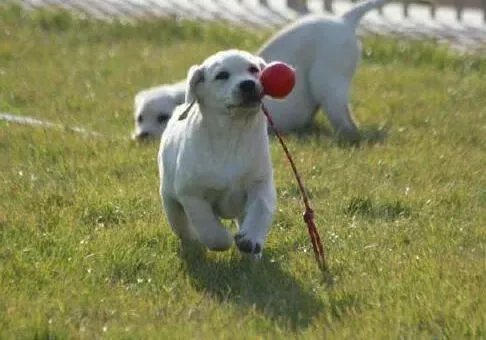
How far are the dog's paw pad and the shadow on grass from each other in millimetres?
114

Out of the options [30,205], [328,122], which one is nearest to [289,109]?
[328,122]

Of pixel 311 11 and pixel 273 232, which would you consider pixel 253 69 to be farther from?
pixel 311 11

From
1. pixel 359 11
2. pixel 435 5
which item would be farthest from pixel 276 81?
pixel 435 5

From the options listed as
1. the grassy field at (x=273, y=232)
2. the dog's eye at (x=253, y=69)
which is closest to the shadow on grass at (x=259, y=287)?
the grassy field at (x=273, y=232)

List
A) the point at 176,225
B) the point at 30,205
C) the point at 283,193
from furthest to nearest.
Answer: the point at 283,193
the point at 30,205
the point at 176,225

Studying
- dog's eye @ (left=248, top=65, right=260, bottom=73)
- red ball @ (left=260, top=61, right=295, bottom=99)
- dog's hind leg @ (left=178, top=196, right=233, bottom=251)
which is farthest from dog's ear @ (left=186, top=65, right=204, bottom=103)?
dog's hind leg @ (left=178, top=196, right=233, bottom=251)

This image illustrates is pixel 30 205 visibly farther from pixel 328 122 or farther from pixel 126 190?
pixel 328 122

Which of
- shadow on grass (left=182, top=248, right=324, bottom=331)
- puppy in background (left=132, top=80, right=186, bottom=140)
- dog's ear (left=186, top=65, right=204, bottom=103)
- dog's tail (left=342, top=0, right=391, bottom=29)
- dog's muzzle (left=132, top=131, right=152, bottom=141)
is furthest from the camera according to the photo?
dog's tail (left=342, top=0, right=391, bottom=29)

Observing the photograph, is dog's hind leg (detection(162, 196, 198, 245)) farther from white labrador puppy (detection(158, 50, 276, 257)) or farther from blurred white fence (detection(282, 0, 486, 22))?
blurred white fence (detection(282, 0, 486, 22))

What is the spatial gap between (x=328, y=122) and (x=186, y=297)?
407cm

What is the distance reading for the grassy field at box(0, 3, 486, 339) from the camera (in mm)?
4480

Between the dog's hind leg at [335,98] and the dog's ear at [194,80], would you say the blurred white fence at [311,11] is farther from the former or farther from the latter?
the dog's ear at [194,80]

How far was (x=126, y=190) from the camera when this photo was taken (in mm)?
6602

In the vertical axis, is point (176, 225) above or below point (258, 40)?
above
